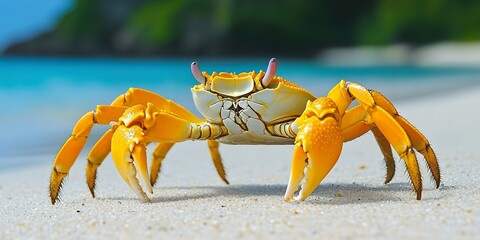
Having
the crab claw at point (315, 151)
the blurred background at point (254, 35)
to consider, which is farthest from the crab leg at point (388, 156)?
the blurred background at point (254, 35)

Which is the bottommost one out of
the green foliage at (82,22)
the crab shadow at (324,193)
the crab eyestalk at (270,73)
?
the crab shadow at (324,193)

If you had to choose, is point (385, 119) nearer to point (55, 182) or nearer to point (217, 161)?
point (217, 161)

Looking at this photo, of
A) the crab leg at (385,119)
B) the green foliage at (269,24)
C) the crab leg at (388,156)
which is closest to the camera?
the crab leg at (385,119)

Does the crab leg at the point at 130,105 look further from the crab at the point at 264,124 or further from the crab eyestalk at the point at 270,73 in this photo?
the crab eyestalk at the point at 270,73

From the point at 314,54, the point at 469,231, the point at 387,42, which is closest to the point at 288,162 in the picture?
the point at 469,231

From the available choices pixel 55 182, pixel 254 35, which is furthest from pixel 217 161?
pixel 254 35

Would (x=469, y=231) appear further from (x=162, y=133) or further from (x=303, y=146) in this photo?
(x=162, y=133)
